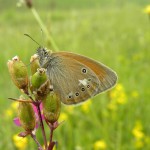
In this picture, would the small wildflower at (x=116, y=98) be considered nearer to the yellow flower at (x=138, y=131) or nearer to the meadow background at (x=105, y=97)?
the meadow background at (x=105, y=97)

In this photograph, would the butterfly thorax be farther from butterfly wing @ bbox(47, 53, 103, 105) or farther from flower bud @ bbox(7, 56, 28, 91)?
flower bud @ bbox(7, 56, 28, 91)

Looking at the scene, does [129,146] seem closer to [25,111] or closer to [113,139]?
[113,139]

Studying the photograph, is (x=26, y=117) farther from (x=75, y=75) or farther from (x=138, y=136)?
(x=138, y=136)

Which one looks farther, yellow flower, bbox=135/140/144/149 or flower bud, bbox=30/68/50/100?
yellow flower, bbox=135/140/144/149

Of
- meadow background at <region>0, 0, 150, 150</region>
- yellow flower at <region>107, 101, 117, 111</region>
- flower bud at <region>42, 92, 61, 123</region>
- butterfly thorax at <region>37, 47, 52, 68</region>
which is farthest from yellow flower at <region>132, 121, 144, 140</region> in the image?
flower bud at <region>42, 92, 61, 123</region>

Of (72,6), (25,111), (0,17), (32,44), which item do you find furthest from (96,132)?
(72,6)

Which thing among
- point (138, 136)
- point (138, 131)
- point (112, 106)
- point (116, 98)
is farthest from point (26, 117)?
point (116, 98)

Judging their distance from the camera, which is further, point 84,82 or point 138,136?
point 138,136
